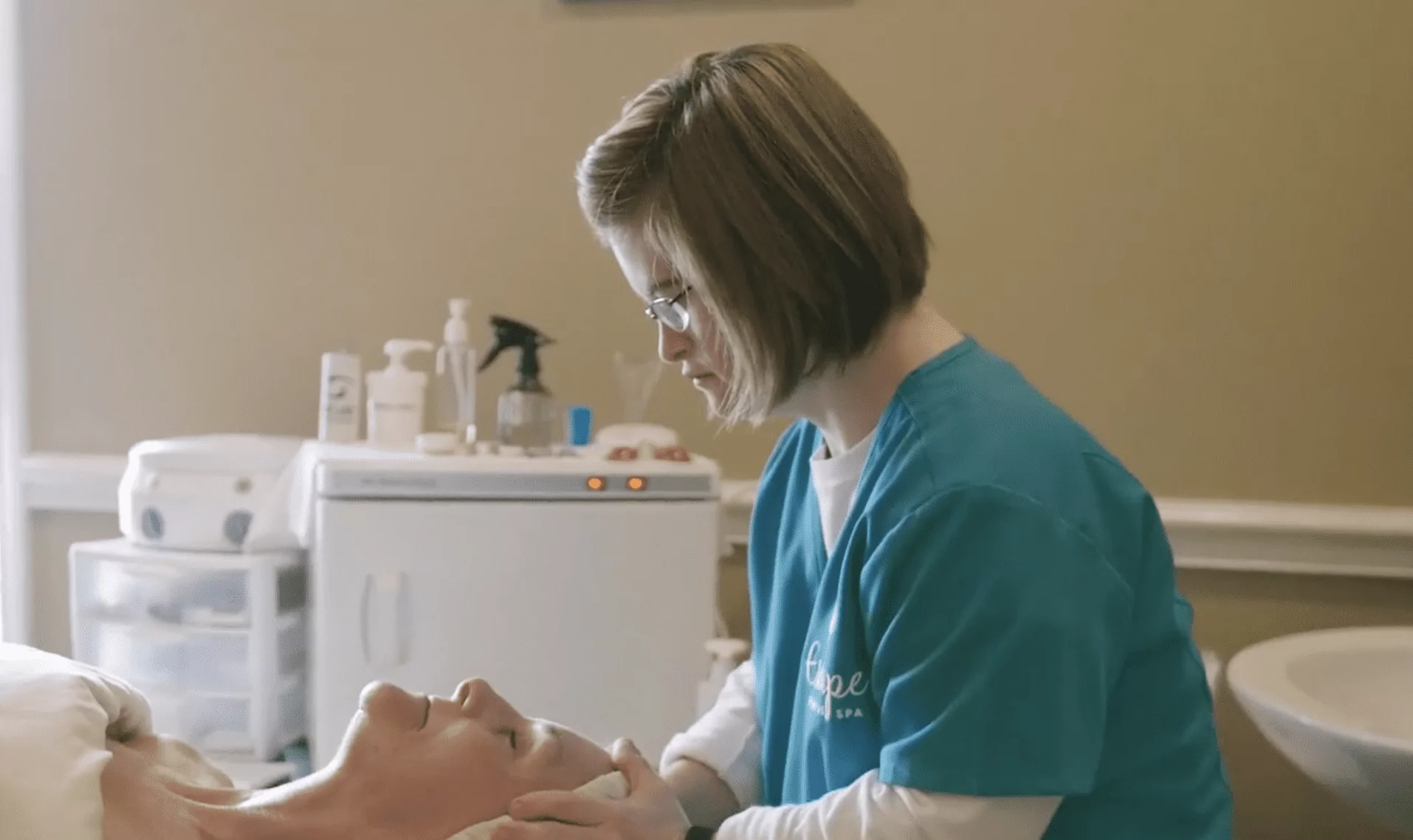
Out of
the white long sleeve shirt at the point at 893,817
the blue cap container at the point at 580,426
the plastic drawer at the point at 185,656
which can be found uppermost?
the blue cap container at the point at 580,426

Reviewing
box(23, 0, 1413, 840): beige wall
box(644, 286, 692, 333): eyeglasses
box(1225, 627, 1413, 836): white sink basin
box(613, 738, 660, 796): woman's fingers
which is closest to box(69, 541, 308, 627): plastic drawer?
box(23, 0, 1413, 840): beige wall

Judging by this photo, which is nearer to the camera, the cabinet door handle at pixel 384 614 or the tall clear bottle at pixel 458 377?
the cabinet door handle at pixel 384 614

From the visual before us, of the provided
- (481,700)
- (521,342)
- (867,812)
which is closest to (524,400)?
(521,342)

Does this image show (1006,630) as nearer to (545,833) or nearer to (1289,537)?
(545,833)

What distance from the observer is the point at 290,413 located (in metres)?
2.06

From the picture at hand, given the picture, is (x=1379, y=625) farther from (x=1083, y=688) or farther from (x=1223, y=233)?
(x=1083, y=688)

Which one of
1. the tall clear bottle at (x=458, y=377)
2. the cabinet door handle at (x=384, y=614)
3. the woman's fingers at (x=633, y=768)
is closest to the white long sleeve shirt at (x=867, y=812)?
the woman's fingers at (x=633, y=768)

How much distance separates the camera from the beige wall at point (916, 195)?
5.76 feet

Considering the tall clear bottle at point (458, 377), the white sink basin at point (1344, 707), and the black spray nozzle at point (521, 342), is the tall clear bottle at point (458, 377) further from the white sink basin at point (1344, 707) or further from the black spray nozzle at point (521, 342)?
the white sink basin at point (1344, 707)

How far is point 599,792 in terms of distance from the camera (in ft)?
3.03

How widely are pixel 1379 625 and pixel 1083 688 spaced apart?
1332 mm

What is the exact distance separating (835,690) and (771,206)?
14.6 inches

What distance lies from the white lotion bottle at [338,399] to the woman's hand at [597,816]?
108 centimetres

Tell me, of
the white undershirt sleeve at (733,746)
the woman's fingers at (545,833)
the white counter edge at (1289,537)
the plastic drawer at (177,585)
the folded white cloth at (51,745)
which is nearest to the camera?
the folded white cloth at (51,745)
